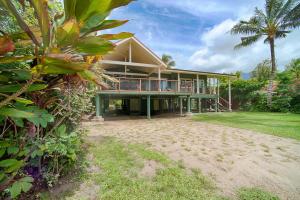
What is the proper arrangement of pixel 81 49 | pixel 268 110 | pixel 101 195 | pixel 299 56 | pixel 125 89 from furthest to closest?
pixel 299 56 → pixel 268 110 → pixel 125 89 → pixel 101 195 → pixel 81 49

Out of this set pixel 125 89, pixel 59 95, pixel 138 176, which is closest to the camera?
pixel 59 95

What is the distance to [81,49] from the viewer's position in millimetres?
1545

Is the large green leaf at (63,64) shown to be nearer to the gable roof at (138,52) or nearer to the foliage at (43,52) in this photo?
the foliage at (43,52)

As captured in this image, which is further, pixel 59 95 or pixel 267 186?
Result: pixel 267 186

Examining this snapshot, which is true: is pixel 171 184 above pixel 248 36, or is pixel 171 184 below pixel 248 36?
below

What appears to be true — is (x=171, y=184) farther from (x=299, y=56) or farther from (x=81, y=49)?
(x=299, y=56)

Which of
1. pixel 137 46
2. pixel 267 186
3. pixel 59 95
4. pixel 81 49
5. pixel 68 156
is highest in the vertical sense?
pixel 137 46

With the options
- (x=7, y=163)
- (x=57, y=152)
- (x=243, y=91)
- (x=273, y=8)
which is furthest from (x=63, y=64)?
(x=243, y=91)

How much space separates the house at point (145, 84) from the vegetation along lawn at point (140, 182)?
23.5 ft

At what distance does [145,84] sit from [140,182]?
38.2ft

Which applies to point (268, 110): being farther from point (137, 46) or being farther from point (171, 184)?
point (171, 184)

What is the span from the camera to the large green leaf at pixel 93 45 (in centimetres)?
147

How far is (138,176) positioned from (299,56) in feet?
97.1

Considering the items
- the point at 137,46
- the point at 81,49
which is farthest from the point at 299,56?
the point at 81,49
